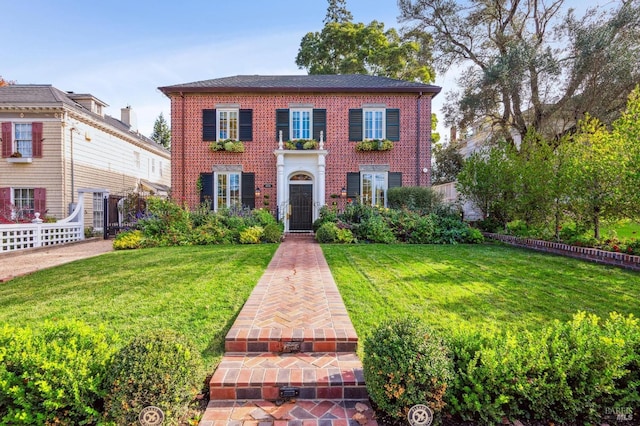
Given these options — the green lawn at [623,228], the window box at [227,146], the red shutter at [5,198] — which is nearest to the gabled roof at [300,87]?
the window box at [227,146]

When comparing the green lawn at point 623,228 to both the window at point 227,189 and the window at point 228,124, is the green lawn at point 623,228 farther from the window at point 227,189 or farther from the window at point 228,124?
the window at point 228,124

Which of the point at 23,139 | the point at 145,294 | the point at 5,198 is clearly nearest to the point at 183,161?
the point at 23,139

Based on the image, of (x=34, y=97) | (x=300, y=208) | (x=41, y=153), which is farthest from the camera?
(x=34, y=97)

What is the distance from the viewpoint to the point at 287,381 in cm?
262

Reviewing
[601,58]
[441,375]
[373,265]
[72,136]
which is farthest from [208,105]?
[601,58]

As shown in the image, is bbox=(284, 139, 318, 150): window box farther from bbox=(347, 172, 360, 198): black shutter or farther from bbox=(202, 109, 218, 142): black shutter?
bbox=(202, 109, 218, 142): black shutter

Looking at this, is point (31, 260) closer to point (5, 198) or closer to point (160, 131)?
point (5, 198)

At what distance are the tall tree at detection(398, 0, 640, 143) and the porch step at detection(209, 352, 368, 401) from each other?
11.0m

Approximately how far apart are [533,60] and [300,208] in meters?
11.4

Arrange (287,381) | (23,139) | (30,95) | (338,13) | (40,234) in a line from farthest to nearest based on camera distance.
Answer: (338,13)
(30,95)
(23,139)
(40,234)
(287,381)

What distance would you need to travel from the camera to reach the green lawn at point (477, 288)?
3844 mm

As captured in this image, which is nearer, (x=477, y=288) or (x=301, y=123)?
(x=477, y=288)

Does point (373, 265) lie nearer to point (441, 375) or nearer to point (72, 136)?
point (441, 375)

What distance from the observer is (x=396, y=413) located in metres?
2.21
